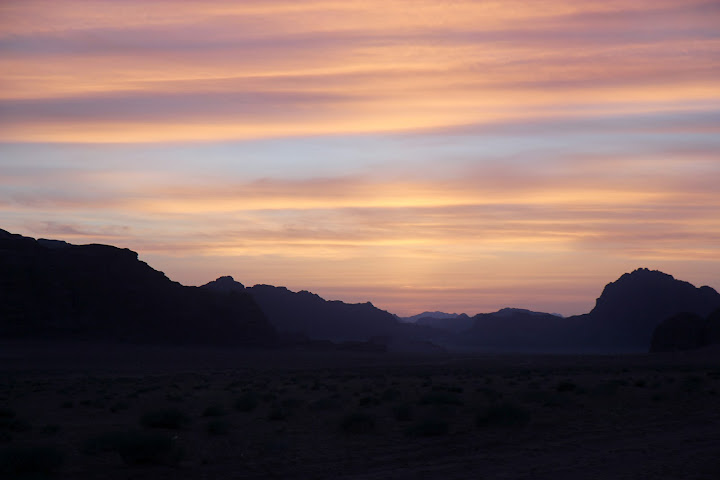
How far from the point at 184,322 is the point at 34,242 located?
2540 cm

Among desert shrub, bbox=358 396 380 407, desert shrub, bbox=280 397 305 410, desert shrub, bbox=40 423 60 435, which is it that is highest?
desert shrub, bbox=358 396 380 407

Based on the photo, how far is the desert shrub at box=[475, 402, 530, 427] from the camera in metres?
21.3

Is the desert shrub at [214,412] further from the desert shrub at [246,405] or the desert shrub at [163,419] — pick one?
the desert shrub at [163,419]

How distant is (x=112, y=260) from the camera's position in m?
120

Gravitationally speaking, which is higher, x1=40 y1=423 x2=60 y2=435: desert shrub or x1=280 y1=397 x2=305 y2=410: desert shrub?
x1=280 y1=397 x2=305 y2=410: desert shrub

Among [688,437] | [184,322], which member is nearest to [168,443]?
[688,437]

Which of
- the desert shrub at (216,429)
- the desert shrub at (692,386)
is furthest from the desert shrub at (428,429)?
the desert shrub at (692,386)

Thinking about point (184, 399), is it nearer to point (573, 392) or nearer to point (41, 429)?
point (41, 429)

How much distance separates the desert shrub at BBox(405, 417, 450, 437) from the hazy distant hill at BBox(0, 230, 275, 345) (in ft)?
301

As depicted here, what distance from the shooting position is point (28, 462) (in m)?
14.7

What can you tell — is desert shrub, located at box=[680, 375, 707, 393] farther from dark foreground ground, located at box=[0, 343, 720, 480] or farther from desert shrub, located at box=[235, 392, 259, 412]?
desert shrub, located at box=[235, 392, 259, 412]

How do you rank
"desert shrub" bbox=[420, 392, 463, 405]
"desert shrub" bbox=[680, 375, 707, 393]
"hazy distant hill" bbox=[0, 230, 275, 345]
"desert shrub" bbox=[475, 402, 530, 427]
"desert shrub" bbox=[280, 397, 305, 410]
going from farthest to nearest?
"hazy distant hill" bbox=[0, 230, 275, 345] < "desert shrub" bbox=[680, 375, 707, 393] < "desert shrub" bbox=[280, 397, 305, 410] < "desert shrub" bbox=[420, 392, 463, 405] < "desert shrub" bbox=[475, 402, 530, 427]

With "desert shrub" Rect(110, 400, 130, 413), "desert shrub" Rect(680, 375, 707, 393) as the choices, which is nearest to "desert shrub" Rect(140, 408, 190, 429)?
"desert shrub" Rect(110, 400, 130, 413)

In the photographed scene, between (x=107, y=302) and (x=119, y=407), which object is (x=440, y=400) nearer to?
(x=119, y=407)
